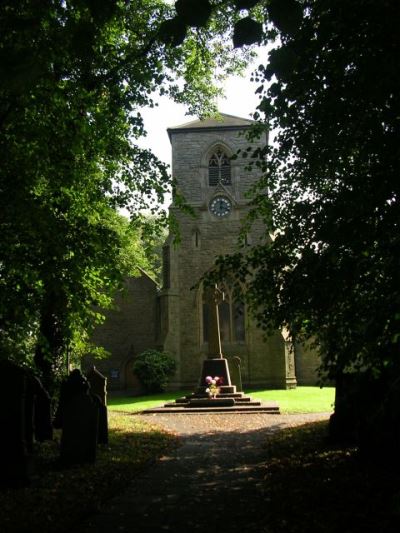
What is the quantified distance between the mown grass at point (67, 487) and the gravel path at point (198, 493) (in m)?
0.23

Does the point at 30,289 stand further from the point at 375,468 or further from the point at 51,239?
the point at 375,468

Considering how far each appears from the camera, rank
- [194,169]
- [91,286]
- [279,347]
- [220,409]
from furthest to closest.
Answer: [194,169]
[279,347]
[220,409]
[91,286]

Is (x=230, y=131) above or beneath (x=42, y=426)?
above

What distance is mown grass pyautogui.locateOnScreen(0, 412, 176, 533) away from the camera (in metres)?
5.12

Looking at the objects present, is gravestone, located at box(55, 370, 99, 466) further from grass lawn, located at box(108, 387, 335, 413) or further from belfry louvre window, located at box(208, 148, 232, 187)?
belfry louvre window, located at box(208, 148, 232, 187)

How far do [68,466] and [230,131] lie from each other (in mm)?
25441

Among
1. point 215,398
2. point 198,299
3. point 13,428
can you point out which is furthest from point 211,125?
point 13,428

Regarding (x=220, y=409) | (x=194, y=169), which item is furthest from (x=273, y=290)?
(x=194, y=169)

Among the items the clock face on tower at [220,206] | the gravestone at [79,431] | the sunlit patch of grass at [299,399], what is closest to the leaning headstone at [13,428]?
the gravestone at [79,431]

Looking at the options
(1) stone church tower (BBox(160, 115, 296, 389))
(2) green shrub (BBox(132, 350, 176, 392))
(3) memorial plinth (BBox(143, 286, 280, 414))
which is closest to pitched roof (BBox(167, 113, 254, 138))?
(1) stone church tower (BBox(160, 115, 296, 389))

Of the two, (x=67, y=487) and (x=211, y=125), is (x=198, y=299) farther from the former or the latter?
(x=67, y=487)

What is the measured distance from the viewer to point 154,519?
17.2ft

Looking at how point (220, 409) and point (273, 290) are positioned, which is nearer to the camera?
point (273, 290)

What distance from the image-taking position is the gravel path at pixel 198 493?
506cm
